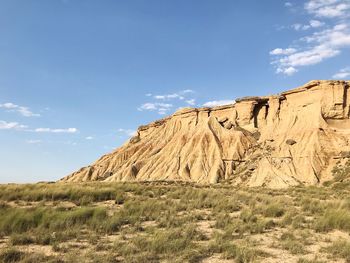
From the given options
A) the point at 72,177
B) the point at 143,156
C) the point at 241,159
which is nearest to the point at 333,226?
the point at 241,159

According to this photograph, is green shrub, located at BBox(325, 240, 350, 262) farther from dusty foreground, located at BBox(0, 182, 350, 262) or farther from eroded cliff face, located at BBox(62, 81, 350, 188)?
eroded cliff face, located at BBox(62, 81, 350, 188)

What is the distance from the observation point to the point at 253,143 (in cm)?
6366

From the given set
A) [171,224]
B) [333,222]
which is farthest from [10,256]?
[333,222]

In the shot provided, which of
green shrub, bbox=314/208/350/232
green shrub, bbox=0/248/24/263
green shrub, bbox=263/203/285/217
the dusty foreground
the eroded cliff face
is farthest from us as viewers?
the eroded cliff face

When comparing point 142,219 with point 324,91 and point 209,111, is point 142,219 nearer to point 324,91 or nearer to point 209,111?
point 324,91

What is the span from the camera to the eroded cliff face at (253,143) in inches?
2068

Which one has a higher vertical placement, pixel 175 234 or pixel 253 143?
pixel 253 143

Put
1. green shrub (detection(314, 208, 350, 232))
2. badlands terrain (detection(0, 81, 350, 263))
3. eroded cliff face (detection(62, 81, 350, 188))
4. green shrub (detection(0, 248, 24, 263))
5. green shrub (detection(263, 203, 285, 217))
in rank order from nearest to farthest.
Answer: green shrub (detection(0, 248, 24, 263)), badlands terrain (detection(0, 81, 350, 263)), green shrub (detection(314, 208, 350, 232)), green shrub (detection(263, 203, 285, 217)), eroded cliff face (detection(62, 81, 350, 188))

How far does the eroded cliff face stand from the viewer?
172ft

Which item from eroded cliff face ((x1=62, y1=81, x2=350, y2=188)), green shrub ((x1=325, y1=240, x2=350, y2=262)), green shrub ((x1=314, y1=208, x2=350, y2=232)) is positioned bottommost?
green shrub ((x1=325, y1=240, x2=350, y2=262))

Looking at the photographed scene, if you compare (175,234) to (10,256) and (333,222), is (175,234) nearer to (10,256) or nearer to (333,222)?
(10,256)

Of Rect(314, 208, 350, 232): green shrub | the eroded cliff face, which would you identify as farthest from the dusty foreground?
the eroded cliff face

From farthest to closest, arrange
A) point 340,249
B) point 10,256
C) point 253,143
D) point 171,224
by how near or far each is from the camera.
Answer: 1. point 253,143
2. point 171,224
3. point 340,249
4. point 10,256

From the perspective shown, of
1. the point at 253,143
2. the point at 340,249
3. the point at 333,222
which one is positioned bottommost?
the point at 340,249
